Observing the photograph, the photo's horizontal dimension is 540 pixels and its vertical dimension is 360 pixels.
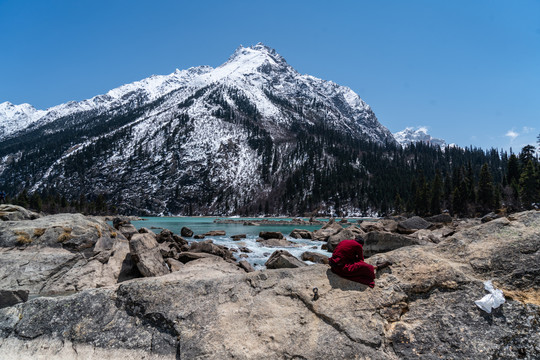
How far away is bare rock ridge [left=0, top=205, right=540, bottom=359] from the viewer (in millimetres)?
5160

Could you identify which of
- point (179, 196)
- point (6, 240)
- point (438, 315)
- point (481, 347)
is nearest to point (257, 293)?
point (438, 315)

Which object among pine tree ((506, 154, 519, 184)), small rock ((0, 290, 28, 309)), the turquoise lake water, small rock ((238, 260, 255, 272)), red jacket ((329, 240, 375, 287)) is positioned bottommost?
the turquoise lake water

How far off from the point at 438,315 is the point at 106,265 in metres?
14.9

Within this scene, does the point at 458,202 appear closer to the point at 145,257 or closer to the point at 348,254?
the point at 145,257

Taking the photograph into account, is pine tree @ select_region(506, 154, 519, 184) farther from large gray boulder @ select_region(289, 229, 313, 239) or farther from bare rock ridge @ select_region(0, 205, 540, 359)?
bare rock ridge @ select_region(0, 205, 540, 359)

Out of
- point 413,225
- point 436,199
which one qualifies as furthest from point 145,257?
point 436,199

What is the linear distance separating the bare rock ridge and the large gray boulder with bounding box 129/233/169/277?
236 inches

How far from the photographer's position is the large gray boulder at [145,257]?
1302cm

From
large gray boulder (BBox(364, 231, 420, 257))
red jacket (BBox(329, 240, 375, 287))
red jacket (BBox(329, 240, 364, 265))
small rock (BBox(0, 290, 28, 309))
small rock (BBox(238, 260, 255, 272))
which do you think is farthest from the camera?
large gray boulder (BBox(364, 231, 420, 257))

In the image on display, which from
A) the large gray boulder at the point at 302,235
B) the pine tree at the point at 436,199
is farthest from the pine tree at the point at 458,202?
the large gray boulder at the point at 302,235

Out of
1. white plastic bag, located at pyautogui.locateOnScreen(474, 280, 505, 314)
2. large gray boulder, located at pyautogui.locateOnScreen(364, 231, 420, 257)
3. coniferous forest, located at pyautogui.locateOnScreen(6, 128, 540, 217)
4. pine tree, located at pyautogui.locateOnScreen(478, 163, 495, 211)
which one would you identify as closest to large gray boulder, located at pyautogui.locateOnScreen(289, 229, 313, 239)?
large gray boulder, located at pyautogui.locateOnScreen(364, 231, 420, 257)

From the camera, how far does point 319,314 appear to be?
19.4 ft

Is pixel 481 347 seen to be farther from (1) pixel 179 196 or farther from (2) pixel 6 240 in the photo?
Result: (1) pixel 179 196

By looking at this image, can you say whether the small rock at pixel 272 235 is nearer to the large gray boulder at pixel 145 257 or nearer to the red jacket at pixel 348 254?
the large gray boulder at pixel 145 257
